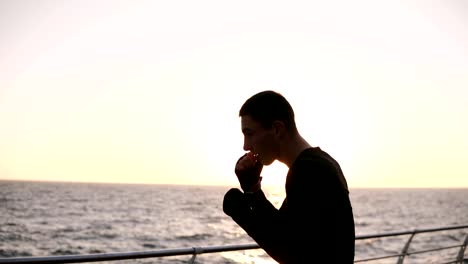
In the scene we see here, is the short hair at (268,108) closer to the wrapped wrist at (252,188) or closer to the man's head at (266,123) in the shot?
the man's head at (266,123)

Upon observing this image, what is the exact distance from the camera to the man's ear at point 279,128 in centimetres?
186

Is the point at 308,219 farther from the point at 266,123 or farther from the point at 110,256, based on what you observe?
the point at 110,256

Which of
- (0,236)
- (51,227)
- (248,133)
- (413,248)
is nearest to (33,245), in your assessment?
(0,236)

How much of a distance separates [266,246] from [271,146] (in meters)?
0.38

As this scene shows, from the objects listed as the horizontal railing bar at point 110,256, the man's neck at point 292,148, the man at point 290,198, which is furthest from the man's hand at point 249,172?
the horizontal railing bar at point 110,256

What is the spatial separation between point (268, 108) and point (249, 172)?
0.25m

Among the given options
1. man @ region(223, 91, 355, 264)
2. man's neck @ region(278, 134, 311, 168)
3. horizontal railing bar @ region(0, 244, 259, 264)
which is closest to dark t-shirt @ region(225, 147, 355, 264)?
man @ region(223, 91, 355, 264)

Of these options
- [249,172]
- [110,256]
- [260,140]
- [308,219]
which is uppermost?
[260,140]

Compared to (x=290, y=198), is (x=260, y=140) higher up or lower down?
higher up

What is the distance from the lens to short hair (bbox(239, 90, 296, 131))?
185cm

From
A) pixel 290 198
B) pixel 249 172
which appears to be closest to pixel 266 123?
pixel 249 172

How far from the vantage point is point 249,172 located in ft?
6.19

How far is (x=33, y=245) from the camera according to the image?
32844 millimetres

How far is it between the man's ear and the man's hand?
127 millimetres
